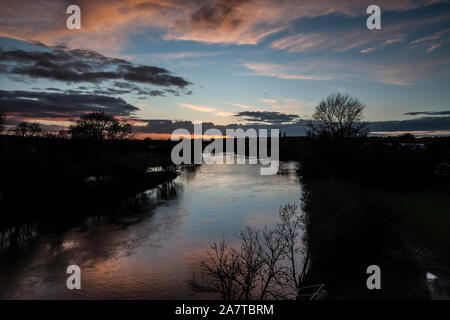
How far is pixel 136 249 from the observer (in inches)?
843

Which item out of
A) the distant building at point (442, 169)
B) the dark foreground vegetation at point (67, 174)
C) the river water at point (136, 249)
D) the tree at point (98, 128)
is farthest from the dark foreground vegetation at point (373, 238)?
the tree at point (98, 128)

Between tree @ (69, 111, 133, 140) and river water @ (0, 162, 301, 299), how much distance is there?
16.2m

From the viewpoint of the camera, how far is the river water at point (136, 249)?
1571 cm

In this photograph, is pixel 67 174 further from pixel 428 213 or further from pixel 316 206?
pixel 428 213

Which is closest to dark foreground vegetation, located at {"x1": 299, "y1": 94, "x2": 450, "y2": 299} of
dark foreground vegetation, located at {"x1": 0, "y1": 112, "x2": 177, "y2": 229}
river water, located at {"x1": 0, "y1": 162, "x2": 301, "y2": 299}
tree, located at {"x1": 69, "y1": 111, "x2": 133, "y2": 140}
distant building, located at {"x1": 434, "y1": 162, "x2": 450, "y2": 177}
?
river water, located at {"x1": 0, "y1": 162, "x2": 301, "y2": 299}

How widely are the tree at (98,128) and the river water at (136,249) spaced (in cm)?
1620

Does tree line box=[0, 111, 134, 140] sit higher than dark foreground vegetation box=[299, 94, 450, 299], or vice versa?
tree line box=[0, 111, 134, 140]

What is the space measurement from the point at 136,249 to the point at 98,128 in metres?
33.7

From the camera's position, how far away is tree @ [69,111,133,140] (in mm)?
46188

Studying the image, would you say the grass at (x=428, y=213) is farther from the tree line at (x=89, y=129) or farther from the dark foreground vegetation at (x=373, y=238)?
the tree line at (x=89, y=129)

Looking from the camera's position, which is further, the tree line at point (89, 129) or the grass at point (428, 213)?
the tree line at point (89, 129)

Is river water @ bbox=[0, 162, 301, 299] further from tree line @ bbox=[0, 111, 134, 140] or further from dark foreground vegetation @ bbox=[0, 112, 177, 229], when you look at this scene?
tree line @ bbox=[0, 111, 134, 140]
